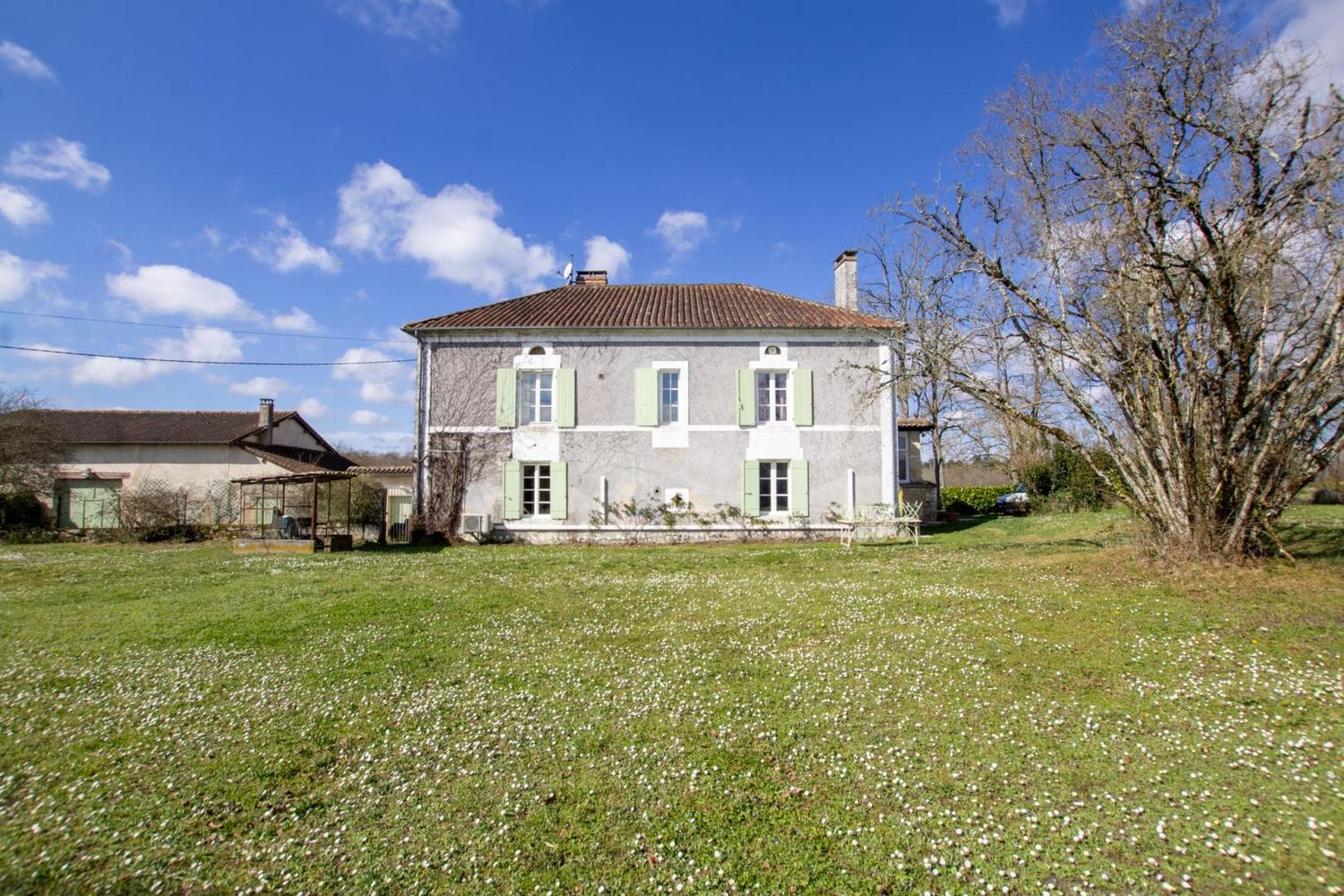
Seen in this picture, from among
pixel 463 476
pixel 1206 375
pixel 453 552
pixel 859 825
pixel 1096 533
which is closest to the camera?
pixel 859 825

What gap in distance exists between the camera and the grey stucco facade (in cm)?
1911

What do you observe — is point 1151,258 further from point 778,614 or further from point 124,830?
point 124,830

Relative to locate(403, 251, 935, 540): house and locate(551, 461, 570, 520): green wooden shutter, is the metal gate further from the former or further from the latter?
locate(551, 461, 570, 520): green wooden shutter

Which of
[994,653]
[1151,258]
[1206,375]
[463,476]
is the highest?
[1151,258]

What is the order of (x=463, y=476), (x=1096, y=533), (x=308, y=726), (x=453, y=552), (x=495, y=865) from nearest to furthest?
(x=495, y=865) < (x=308, y=726) < (x=1096, y=533) < (x=453, y=552) < (x=463, y=476)

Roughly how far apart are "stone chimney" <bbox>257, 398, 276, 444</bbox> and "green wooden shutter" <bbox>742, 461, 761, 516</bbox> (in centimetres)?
2133

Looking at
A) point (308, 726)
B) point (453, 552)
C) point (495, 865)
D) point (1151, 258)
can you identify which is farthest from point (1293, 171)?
point (453, 552)

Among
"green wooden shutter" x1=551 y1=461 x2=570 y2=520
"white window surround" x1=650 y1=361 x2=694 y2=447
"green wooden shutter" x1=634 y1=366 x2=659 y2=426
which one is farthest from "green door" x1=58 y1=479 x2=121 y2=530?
"white window surround" x1=650 y1=361 x2=694 y2=447

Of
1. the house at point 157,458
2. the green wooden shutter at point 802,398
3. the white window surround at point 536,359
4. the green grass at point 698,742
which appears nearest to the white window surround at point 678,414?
the white window surround at point 536,359

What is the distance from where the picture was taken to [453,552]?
54.5ft

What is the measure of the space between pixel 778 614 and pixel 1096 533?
1113 centimetres

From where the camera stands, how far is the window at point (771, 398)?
1947 cm

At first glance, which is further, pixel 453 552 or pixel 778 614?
pixel 453 552

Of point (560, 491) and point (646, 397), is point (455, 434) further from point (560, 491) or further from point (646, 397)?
point (646, 397)
